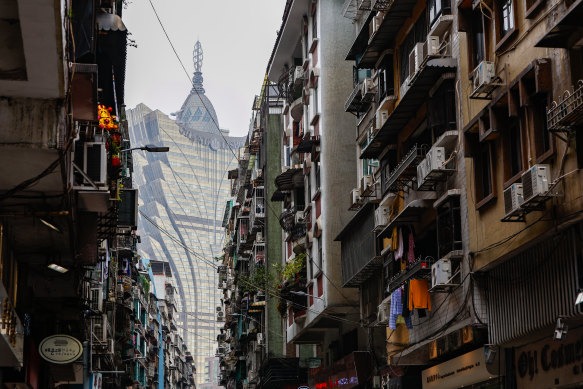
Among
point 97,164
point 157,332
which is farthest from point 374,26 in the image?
point 157,332

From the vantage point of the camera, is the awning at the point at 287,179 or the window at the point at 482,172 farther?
the awning at the point at 287,179

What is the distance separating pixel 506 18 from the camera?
17.4m

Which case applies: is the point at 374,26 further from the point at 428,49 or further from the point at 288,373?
the point at 288,373

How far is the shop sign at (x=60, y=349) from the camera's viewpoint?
22.8 m

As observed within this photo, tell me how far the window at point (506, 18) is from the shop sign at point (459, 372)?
6.24 metres

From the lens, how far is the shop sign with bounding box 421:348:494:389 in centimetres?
1867

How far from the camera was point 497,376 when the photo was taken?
1833 centimetres

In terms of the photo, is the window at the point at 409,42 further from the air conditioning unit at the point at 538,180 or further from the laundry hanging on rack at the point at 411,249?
the air conditioning unit at the point at 538,180

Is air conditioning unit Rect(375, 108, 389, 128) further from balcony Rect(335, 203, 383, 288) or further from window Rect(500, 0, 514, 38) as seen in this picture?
window Rect(500, 0, 514, 38)

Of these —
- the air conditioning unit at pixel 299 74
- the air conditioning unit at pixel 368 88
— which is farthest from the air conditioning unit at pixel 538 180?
the air conditioning unit at pixel 299 74

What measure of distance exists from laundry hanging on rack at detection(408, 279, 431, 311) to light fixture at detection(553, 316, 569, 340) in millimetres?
6854

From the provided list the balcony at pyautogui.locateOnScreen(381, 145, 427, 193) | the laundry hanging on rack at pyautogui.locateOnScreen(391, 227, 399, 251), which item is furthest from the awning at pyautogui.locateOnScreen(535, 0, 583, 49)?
the laundry hanging on rack at pyautogui.locateOnScreen(391, 227, 399, 251)

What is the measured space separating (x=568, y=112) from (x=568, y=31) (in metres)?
1.20

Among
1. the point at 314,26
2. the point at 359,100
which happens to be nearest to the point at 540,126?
the point at 359,100
